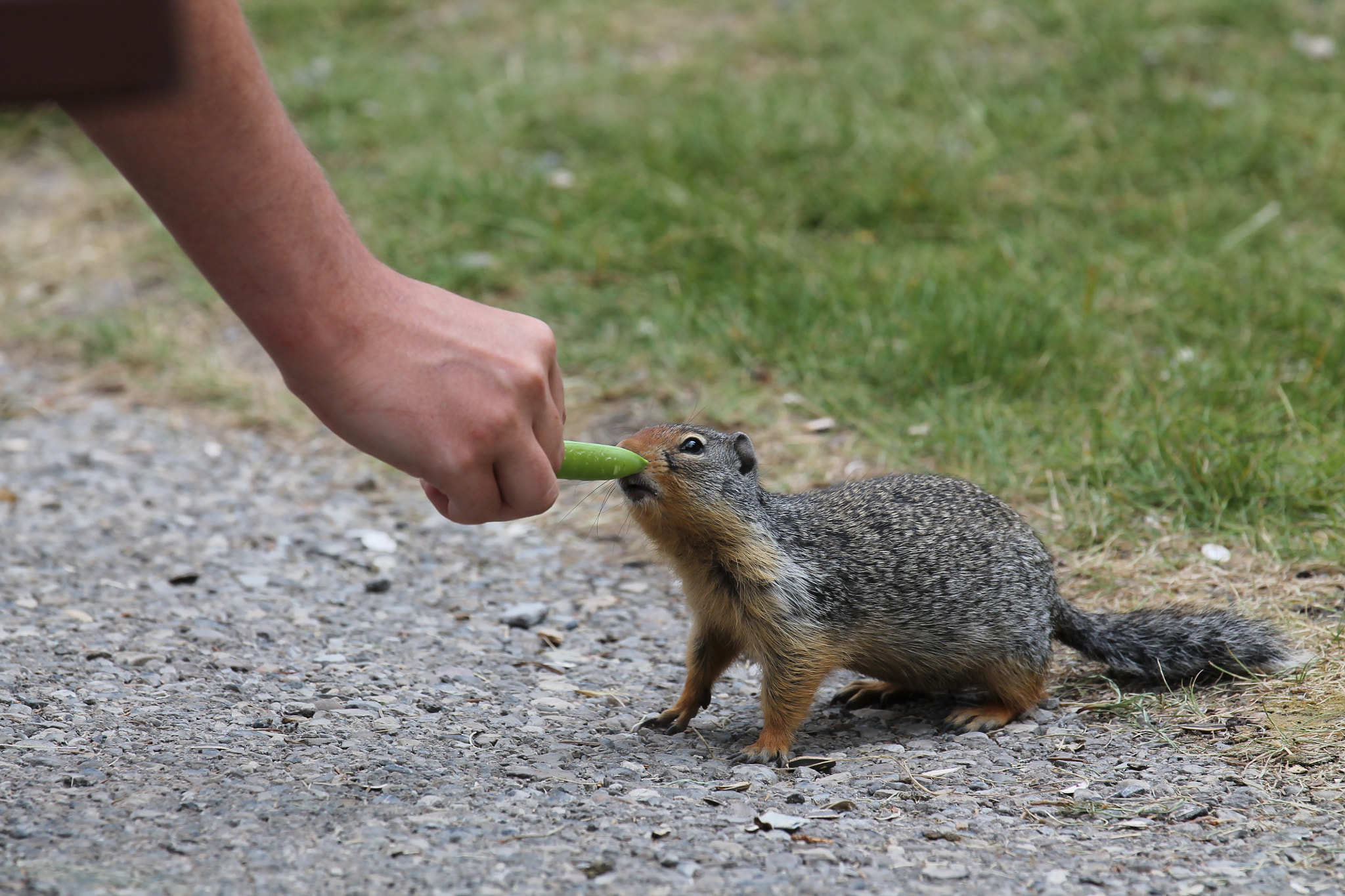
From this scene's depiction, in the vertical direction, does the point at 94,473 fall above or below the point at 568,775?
below

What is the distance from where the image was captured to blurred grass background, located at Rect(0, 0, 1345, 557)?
5.06 m

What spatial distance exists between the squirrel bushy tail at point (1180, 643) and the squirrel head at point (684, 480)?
1.04 meters

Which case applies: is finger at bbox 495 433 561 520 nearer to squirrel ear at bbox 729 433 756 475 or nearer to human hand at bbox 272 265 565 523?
human hand at bbox 272 265 565 523

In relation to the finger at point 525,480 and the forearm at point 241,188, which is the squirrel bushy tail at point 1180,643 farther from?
the forearm at point 241,188

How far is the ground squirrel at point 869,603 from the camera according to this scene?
3547mm

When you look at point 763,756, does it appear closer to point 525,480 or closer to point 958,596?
point 958,596

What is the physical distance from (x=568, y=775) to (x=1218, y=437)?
2.75 m

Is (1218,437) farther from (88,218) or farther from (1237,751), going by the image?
(88,218)

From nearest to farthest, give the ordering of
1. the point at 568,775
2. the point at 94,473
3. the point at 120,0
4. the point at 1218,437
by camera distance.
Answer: the point at 120,0 < the point at 568,775 < the point at 1218,437 < the point at 94,473

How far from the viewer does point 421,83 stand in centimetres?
919

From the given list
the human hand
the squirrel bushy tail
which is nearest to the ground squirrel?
the squirrel bushy tail

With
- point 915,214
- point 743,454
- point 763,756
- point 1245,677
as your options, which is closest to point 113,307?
point 915,214

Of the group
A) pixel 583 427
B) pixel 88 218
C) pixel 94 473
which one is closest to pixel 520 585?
pixel 583 427

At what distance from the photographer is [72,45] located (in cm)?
175
